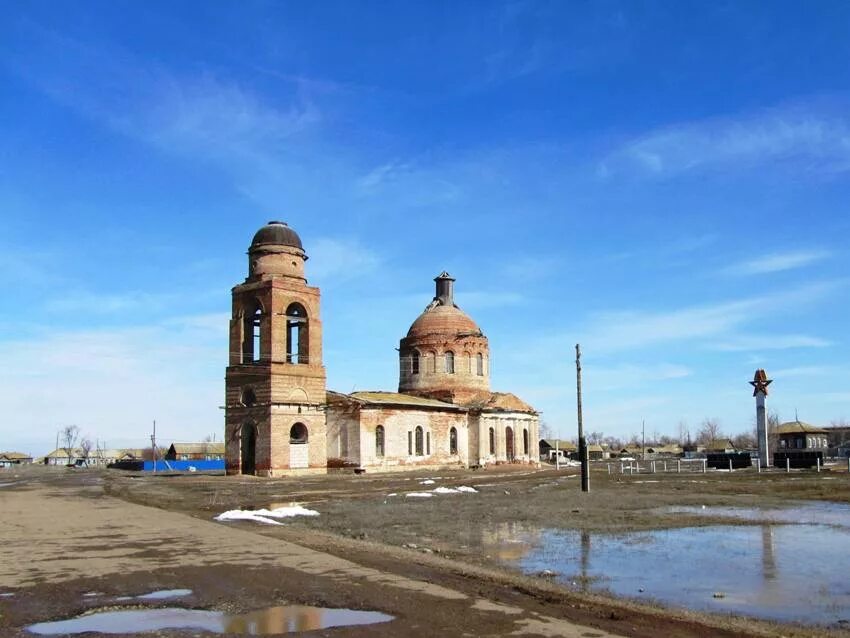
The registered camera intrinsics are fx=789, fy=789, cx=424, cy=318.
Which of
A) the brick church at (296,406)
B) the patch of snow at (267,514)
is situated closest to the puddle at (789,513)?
the patch of snow at (267,514)

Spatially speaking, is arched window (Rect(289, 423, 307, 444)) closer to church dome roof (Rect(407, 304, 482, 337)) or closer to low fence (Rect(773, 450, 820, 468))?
church dome roof (Rect(407, 304, 482, 337))

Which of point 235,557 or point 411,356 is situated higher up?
point 411,356

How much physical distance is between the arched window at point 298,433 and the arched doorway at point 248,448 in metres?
2.27

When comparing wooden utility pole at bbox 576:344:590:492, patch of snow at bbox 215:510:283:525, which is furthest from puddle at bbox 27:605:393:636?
wooden utility pole at bbox 576:344:590:492

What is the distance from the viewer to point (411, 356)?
206 feet

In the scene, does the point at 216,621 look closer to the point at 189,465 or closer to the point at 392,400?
the point at 392,400

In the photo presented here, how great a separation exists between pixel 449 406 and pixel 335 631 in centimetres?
4924

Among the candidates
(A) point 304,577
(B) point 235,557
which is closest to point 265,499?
(B) point 235,557

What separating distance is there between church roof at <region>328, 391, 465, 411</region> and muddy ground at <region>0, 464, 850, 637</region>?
21765 mm

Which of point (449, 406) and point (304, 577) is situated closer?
point (304, 577)

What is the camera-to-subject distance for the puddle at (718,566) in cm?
962

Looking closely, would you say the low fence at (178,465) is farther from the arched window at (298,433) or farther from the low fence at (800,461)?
the low fence at (800,461)

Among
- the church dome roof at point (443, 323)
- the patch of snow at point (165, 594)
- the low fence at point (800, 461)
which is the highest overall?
the church dome roof at point (443, 323)

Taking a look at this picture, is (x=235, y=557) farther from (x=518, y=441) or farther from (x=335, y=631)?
(x=518, y=441)
